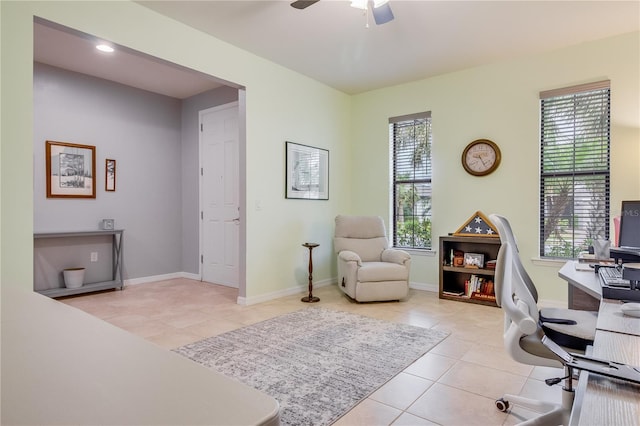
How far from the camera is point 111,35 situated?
293cm

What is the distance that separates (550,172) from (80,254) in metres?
5.76

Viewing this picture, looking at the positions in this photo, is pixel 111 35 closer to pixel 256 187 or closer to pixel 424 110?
pixel 256 187

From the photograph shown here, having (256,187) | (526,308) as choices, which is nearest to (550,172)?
(526,308)

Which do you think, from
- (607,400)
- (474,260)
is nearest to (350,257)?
(474,260)

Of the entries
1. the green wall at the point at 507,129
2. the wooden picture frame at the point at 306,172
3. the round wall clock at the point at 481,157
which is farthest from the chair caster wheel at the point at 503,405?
the wooden picture frame at the point at 306,172

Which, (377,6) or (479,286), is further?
(479,286)

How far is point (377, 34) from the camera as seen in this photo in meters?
3.58

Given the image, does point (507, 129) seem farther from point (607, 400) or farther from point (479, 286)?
point (607, 400)

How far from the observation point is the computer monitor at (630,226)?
227cm

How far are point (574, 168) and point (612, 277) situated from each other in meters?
2.59

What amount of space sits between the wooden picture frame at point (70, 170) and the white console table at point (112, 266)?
51 cm

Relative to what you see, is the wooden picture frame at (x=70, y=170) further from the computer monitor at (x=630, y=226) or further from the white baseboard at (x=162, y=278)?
the computer monitor at (x=630, y=226)

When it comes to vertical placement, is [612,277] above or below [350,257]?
above

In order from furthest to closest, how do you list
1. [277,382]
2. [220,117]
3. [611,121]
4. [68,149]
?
1. [220,117]
2. [68,149]
3. [611,121]
4. [277,382]
